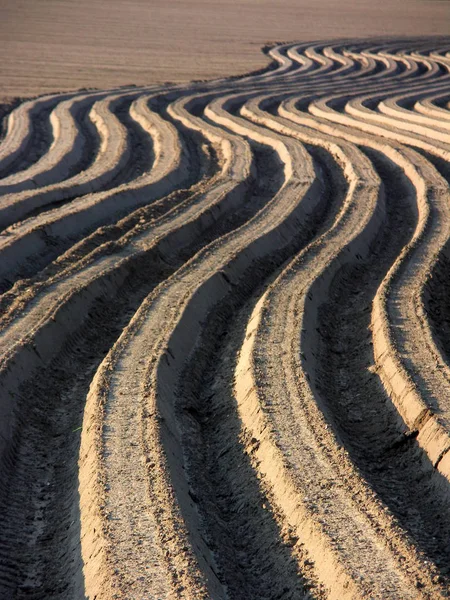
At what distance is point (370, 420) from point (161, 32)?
3294 centimetres

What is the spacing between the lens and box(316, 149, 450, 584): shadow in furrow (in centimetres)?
498

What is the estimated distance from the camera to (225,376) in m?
6.71

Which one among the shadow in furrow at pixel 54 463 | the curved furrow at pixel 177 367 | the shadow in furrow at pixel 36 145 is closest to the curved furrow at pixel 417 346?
the curved furrow at pixel 177 367

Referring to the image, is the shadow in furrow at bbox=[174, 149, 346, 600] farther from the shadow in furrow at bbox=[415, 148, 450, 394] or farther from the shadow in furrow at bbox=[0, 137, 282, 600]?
the shadow in furrow at bbox=[415, 148, 450, 394]

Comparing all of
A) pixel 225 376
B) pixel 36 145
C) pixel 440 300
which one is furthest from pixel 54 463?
pixel 36 145

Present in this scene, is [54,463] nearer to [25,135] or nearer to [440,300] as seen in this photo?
[440,300]

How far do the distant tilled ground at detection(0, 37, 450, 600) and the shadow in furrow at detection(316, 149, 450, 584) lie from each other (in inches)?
0.7

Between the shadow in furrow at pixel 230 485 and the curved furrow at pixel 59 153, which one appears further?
the curved furrow at pixel 59 153

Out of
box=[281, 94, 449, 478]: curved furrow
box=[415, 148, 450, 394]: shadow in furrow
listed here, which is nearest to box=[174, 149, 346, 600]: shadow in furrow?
box=[281, 94, 449, 478]: curved furrow

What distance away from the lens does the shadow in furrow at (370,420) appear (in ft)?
16.4

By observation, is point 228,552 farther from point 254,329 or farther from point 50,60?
point 50,60

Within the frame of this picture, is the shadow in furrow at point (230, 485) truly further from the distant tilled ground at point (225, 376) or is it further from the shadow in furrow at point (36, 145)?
the shadow in furrow at point (36, 145)

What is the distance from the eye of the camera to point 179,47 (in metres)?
32.3

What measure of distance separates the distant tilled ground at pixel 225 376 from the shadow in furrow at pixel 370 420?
0.02 meters
